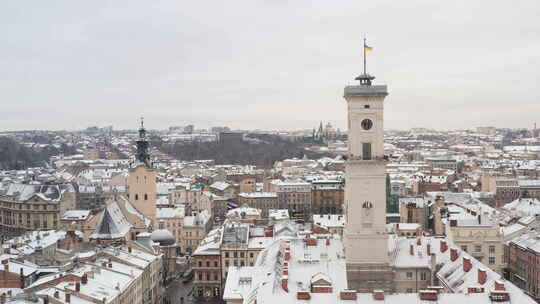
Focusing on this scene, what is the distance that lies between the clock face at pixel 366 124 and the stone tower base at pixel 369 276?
9.84m

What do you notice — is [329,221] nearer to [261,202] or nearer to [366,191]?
[366,191]

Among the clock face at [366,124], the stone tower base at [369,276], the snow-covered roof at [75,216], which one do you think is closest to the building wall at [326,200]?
the snow-covered roof at [75,216]

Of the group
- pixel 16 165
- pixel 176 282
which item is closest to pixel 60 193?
pixel 176 282

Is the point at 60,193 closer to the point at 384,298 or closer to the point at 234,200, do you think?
the point at 234,200

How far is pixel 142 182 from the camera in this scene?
3214 inches

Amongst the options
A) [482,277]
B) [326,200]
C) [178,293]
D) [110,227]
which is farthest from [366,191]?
[326,200]

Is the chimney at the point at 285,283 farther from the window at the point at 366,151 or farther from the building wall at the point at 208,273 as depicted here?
the building wall at the point at 208,273

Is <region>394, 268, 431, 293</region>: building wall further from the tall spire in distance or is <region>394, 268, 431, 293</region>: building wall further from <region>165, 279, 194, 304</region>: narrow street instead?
the tall spire in distance

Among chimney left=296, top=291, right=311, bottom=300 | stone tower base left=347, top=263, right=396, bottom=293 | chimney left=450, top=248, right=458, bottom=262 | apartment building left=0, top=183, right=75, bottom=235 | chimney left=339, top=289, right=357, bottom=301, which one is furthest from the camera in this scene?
apartment building left=0, top=183, right=75, bottom=235

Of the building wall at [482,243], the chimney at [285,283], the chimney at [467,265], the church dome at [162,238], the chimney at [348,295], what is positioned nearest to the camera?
the chimney at [348,295]

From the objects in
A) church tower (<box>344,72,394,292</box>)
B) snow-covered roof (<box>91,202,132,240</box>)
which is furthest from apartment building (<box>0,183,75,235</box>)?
church tower (<box>344,72,394,292</box>)

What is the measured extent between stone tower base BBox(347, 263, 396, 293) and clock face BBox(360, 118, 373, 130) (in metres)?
9.84

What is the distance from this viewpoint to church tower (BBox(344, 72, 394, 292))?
45.4 m

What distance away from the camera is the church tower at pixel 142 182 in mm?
81312
